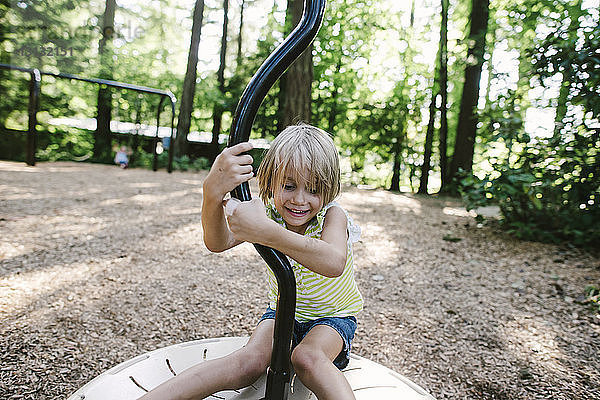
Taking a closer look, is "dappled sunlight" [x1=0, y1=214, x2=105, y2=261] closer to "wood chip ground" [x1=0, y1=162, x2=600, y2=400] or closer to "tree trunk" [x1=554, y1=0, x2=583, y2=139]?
"wood chip ground" [x1=0, y1=162, x2=600, y2=400]

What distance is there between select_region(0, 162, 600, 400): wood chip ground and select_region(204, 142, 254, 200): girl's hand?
979 millimetres

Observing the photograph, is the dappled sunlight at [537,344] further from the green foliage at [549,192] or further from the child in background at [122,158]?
the child in background at [122,158]

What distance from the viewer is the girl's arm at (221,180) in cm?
89

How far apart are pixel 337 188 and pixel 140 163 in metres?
7.38

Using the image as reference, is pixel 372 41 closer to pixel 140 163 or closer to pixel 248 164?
pixel 140 163

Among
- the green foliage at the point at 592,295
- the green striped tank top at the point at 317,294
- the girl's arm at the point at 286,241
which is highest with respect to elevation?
the girl's arm at the point at 286,241

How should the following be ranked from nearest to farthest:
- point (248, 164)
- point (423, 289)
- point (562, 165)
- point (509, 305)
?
point (248, 164), point (509, 305), point (423, 289), point (562, 165)

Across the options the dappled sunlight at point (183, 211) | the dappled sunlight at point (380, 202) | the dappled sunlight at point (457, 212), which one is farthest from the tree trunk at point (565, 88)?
the dappled sunlight at point (183, 211)

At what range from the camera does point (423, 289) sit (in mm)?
2594

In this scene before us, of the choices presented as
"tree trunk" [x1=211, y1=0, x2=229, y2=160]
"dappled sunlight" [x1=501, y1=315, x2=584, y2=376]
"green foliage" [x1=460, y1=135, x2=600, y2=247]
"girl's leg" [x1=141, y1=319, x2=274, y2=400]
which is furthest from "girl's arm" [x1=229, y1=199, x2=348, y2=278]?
"tree trunk" [x1=211, y1=0, x2=229, y2=160]

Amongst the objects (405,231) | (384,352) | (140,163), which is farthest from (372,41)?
(384,352)

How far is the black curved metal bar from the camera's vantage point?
2.90 feet

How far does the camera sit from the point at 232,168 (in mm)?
891

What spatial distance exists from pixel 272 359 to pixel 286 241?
0.94 ft
